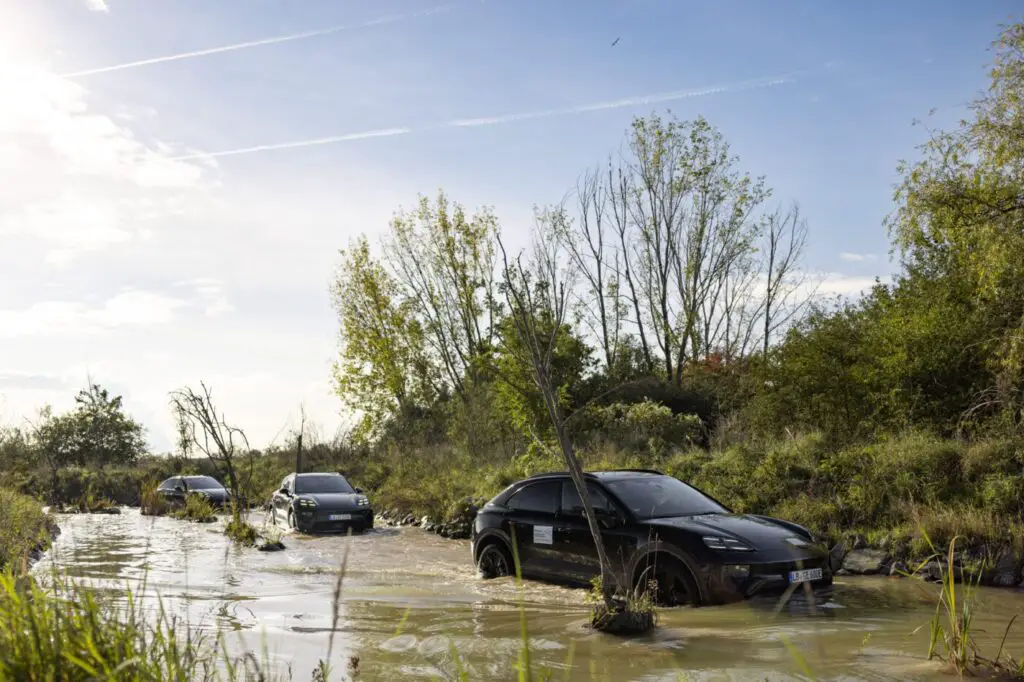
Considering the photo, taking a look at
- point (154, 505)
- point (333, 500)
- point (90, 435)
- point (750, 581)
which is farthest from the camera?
point (90, 435)

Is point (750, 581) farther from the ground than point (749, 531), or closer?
closer

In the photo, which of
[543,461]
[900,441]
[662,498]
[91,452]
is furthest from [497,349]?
[91,452]

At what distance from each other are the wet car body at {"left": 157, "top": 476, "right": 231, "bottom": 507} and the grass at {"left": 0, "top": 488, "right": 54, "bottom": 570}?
7.52m

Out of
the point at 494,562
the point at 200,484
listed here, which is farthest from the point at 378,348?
the point at 494,562

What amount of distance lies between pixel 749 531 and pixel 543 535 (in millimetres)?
2453

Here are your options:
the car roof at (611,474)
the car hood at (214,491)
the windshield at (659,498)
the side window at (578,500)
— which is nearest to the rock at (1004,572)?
the windshield at (659,498)

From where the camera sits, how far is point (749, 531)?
906cm

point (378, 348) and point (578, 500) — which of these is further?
point (378, 348)

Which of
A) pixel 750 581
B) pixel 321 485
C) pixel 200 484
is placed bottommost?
pixel 750 581

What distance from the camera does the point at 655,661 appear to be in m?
6.57

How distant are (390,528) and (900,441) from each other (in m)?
11.5

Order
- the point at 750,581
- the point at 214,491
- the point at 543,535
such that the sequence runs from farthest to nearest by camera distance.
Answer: the point at 214,491 < the point at 543,535 < the point at 750,581

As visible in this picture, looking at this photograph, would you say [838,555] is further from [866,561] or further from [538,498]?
[538,498]

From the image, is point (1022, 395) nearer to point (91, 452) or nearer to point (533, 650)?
point (533, 650)
